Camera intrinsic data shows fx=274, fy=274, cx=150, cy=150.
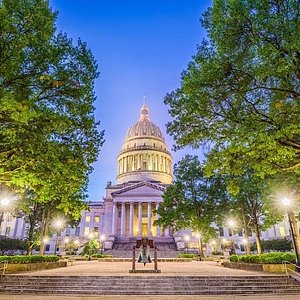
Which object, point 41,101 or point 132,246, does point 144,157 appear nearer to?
point 132,246

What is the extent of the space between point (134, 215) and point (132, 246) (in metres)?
16.9

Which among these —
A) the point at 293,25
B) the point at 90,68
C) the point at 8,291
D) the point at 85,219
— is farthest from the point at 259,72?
the point at 85,219

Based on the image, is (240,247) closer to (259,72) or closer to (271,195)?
(271,195)

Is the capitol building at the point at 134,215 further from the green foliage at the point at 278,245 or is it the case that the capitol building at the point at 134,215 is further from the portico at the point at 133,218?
the green foliage at the point at 278,245

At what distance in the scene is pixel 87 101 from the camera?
1491 centimetres

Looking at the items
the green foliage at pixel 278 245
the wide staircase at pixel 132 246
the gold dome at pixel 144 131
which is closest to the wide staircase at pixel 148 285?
the wide staircase at pixel 132 246

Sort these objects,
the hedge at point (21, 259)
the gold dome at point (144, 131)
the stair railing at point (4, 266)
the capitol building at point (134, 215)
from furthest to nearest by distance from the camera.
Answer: the gold dome at point (144, 131)
the capitol building at point (134, 215)
the hedge at point (21, 259)
the stair railing at point (4, 266)

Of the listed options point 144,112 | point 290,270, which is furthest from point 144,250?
point 144,112

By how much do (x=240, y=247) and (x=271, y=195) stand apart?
1897 inches

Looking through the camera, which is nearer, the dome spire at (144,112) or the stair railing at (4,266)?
the stair railing at (4,266)

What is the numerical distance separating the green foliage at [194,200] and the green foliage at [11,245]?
31055 millimetres

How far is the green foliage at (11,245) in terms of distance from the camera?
52112mm

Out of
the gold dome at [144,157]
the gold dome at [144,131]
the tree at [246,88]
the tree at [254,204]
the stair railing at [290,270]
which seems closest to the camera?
the tree at [246,88]

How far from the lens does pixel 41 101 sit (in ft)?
44.4
